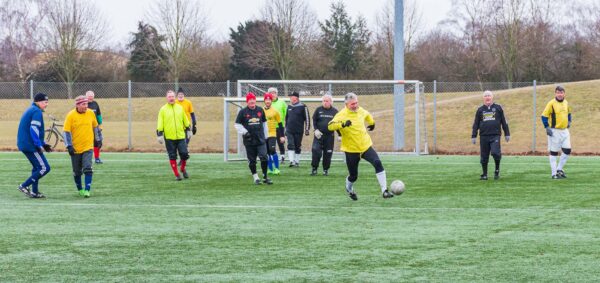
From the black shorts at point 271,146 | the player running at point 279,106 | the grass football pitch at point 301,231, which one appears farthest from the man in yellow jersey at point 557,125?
the player running at point 279,106

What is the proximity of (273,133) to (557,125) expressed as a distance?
6.29m

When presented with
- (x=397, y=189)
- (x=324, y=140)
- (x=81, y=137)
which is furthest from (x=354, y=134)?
(x=324, y=140)

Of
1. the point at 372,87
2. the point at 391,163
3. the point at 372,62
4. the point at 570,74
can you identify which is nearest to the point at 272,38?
the point at 372,62

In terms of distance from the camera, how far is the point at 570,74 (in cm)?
6003

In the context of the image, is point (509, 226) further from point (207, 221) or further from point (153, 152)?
point (153, 152)

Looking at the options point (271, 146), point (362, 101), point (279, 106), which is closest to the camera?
point (271, 146)

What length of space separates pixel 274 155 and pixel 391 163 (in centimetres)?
505

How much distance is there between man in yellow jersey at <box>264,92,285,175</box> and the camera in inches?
781

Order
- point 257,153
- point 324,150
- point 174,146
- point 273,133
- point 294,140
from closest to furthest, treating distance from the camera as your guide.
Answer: point 257,153
point 174,146
point 324,150
point 273,133
point 294,140

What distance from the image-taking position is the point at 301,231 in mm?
10711

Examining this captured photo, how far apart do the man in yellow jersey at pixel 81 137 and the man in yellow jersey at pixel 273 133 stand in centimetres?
550

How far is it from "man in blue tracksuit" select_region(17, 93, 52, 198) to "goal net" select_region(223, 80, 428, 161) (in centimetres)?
929

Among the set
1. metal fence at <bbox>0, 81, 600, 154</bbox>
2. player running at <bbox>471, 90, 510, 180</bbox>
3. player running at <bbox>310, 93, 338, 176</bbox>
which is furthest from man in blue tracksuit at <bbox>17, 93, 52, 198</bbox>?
metal fence at <bbox>0, 81, 600, 154</bbox>

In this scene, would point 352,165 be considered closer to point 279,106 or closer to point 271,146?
point 271,146
